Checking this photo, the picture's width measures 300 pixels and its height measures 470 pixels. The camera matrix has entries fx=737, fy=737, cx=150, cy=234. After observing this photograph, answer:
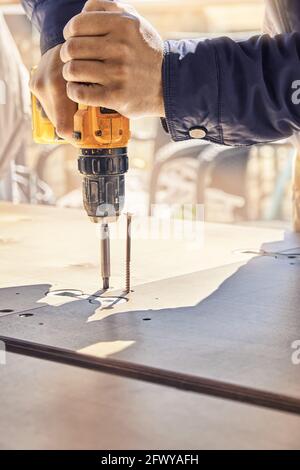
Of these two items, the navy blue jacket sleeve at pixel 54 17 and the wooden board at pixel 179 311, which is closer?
the wooden board at pixel 179 311

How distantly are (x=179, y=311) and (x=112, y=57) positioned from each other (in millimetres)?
358

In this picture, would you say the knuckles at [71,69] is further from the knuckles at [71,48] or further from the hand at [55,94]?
Answer: the hand at [55,94]

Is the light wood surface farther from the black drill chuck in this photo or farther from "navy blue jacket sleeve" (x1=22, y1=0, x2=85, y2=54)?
"navy blue jacket sleeve" (x1=22, y1=0, x2=85, y2=54)

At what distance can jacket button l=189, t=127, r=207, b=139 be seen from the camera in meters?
1.05

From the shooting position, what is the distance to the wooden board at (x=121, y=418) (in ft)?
2.02

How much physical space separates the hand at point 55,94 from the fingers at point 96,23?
0.24 metres

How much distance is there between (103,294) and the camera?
1.13 m

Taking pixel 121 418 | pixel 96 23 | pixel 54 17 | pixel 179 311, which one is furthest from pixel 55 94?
pixel 121 418

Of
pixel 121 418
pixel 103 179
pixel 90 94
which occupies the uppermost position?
pixel 90 94

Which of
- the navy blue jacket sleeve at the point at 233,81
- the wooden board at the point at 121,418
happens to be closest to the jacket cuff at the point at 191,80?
the navy blue jacket sleeve at the point at 233,81

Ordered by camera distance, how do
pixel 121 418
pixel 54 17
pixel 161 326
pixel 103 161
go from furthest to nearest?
pixel 54 17
pixel 103 161
pixel 161 326
pixel 121 418

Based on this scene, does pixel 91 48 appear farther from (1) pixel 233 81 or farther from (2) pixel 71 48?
(1) pixel 233 81

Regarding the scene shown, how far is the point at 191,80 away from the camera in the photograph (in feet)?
3.24

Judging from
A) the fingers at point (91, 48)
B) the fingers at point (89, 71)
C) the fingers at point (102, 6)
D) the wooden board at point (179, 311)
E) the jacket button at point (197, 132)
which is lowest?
the wooden board at point (179, 311)
